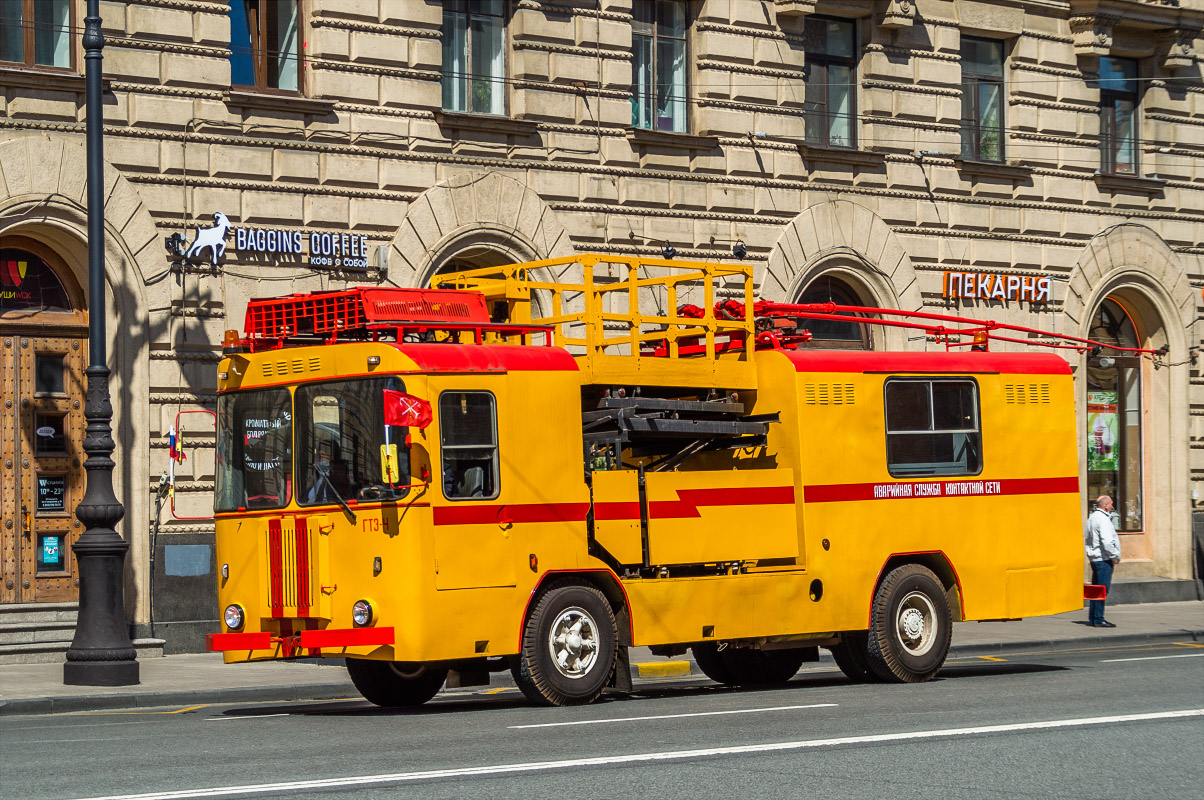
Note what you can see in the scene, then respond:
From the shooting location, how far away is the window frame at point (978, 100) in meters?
27.9

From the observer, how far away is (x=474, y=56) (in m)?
22.9

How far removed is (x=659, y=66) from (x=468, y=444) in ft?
40.4

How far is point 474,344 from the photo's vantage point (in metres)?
14.3

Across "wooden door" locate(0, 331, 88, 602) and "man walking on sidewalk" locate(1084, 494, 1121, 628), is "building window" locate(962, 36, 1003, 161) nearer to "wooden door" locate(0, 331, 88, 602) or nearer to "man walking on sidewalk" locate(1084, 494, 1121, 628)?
"man walking on sidewalk" locate(1084, 494, 1121, 628)

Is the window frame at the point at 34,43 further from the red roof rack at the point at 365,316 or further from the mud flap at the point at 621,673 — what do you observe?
the mud flap at the point at 621,673

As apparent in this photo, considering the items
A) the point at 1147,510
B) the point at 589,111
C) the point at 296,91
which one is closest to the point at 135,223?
the point at 296,91

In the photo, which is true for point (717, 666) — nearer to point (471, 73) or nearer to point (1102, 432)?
point (471, 73)

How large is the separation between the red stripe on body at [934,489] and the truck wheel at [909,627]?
2.44 ft

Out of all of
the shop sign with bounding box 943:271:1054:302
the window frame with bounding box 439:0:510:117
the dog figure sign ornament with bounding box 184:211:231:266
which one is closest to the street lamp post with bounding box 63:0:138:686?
the dog figure sign ornament with bounding box 184:211:231:266

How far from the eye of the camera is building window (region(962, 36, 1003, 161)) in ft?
91.8

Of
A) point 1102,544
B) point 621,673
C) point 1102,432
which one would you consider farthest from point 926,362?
point 1102,432

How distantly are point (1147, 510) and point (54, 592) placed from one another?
18889 millimetres

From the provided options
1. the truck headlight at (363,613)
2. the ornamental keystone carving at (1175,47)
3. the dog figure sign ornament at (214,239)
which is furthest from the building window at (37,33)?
the ornamental keystone carving at (1175,47)

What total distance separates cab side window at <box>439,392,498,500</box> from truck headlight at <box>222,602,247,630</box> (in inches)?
83.2
